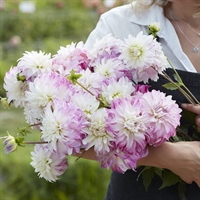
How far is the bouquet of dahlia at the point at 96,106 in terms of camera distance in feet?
4.49

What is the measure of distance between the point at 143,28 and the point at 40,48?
14.4ft

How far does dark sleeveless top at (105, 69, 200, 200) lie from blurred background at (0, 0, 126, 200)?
1.39 metres

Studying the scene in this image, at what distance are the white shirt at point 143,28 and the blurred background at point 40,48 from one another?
1597 mm

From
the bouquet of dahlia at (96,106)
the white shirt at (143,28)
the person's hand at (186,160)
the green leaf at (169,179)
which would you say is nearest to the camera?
the bouquet of dahlia at (96,106)

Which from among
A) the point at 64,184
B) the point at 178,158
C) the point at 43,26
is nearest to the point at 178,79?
the point at 178,158

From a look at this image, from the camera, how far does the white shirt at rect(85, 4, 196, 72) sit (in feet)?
5.99

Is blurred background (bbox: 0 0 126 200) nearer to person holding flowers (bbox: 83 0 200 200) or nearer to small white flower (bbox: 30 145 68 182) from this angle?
person holding flowers (bbox: 83 0 200 200)

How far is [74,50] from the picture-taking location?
1.60m

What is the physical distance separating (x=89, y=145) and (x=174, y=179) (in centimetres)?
43

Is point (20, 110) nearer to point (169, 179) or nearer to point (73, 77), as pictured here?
point (169, 179)

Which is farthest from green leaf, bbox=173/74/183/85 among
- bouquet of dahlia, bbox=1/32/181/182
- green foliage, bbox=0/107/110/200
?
green foliage, bbox=0/107/110/200

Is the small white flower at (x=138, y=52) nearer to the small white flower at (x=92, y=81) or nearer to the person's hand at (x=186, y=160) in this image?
the small white flower at (x=92, y=81)

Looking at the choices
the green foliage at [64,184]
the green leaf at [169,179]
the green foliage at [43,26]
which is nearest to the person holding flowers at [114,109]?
the green leaf at [169,179]

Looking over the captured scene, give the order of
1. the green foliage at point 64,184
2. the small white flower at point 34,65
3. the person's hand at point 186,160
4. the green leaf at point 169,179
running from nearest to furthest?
1. the small white flower at point 34,65
2. the person's hand at point 186,160
3. the green leaf at point 169,179
4. the green foliage at point 64,184
